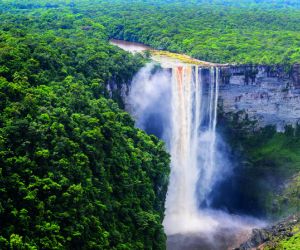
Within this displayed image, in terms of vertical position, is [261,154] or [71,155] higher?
[71,155]

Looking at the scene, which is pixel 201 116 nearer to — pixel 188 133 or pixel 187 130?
pixel 187 130

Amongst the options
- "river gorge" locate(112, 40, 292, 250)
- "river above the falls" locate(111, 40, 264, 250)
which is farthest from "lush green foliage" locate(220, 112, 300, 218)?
"river above the falls" locate(111, 40, 264, 250)

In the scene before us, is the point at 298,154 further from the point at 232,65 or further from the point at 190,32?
the point at 190,32

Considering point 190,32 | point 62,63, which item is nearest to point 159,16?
point 190,32

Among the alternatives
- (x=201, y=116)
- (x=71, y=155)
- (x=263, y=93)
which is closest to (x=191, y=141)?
(x=201, y=116)

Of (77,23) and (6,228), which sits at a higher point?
(77,23)

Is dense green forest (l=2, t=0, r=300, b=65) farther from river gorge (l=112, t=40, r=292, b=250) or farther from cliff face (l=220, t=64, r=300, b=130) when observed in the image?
river gorge (l=112, t=40, r=292, b=250)
